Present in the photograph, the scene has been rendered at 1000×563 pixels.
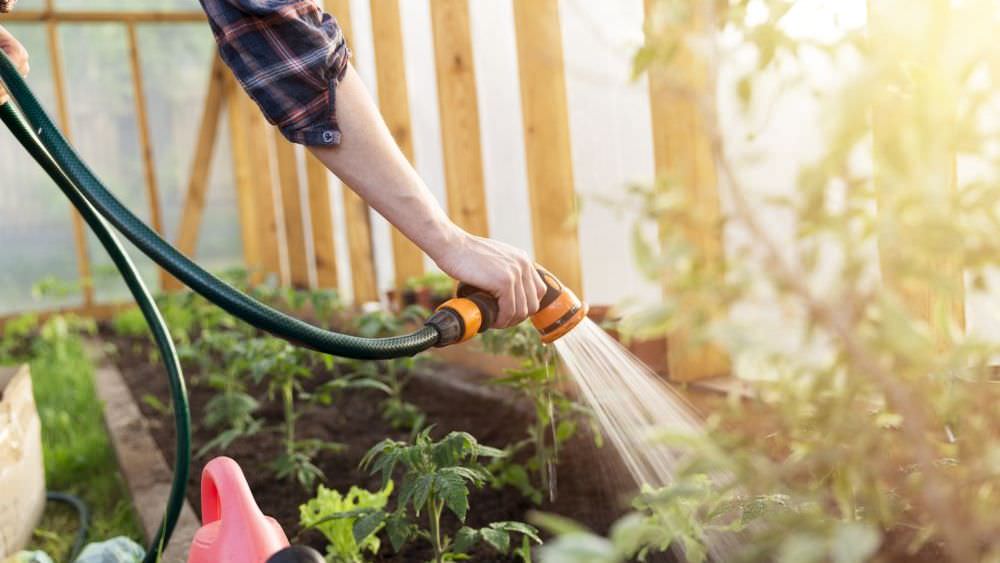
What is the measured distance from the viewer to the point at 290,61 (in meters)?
1.32

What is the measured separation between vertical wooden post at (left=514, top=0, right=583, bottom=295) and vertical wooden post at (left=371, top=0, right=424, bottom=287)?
3.81 ft

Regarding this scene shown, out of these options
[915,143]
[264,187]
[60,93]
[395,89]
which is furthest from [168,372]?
[60,93]

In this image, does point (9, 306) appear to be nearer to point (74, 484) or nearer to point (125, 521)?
point (74, 484)

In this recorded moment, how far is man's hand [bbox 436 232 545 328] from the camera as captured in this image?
4.39 feet

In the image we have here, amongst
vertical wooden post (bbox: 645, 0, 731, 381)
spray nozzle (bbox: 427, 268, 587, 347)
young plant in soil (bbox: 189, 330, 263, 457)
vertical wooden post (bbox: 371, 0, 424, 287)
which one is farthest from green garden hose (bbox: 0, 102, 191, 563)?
vertical wooden post (bbox: 371, 0, 424, 287)

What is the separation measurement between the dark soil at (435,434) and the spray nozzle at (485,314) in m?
0.33

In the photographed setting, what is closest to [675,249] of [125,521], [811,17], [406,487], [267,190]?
[406,487]

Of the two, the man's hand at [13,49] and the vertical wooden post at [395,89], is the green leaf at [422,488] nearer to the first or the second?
the man's hand at [13,49]

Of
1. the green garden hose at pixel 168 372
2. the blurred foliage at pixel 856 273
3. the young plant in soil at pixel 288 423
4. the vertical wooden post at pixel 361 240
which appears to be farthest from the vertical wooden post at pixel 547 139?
the blurred foliage at pixel 856 273

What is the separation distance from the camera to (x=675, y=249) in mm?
635

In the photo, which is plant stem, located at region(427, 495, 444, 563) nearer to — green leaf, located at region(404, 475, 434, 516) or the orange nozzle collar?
green leaf, located at region(404, 475, 434, 516)

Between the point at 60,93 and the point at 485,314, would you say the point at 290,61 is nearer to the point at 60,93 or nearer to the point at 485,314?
the point at 485,314

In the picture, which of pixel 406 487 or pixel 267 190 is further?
pixel 267 190

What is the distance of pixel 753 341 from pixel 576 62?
7.36 ft
